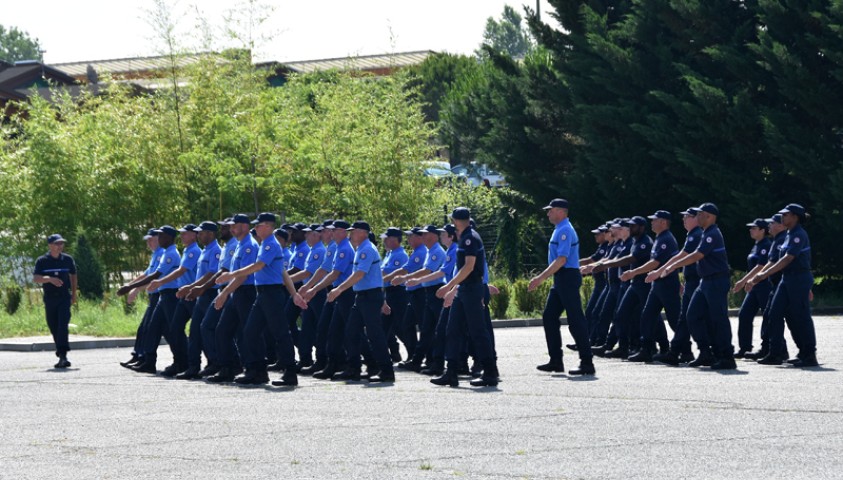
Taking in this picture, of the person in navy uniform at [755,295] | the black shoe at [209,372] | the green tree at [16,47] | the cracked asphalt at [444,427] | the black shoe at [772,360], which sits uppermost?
the green tree at [16,47]

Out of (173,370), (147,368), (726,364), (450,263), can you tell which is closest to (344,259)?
(450,263)

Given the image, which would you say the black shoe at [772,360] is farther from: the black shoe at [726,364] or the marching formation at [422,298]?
the black shoe at [726,364]

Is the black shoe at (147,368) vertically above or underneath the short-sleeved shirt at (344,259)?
underneath

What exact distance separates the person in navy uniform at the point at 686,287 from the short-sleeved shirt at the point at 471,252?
257 cm

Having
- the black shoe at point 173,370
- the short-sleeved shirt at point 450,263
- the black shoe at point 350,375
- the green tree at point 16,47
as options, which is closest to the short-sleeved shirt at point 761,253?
the short-sleeved shirt at point 450,263

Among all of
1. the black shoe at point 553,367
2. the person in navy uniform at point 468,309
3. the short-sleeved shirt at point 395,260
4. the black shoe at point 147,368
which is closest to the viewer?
the person in navy uniform at point 468,309

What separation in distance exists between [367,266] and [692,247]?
385 centimetres

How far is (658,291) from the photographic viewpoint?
1625cm

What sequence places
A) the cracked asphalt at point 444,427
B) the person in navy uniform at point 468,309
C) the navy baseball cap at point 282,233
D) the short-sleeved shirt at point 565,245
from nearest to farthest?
the cracked asphalt at point 444,427
the person in navy uniform at point 468,309
the short-sleeved shirt at point 565,245
the navy baseball cap at point 282,233

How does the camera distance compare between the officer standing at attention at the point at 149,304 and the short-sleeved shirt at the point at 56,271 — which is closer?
the officer standing at attention at the point at 149,304

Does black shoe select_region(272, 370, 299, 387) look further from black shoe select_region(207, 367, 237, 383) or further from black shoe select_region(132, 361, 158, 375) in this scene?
black shoe select_region(132, 361, 158, 375)

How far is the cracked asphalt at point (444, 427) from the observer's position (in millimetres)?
8844

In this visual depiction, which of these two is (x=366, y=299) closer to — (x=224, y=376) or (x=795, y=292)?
(x=224, y=376)

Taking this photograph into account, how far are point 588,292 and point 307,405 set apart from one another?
1566 centimetres
